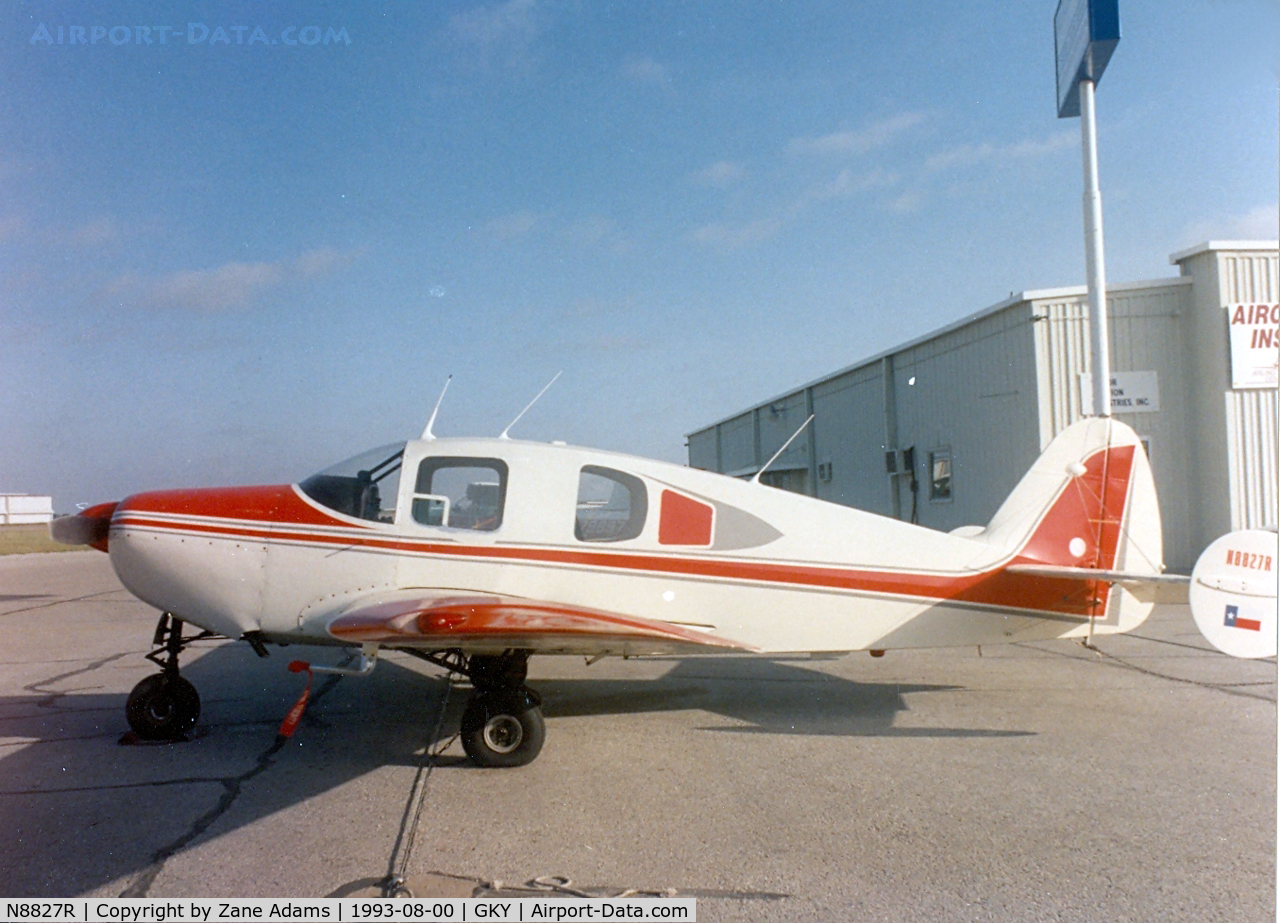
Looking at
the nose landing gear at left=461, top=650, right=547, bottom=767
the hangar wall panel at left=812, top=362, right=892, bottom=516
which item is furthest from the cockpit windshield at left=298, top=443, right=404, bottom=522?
the hangar wall panel at left=812, top=362, right=892, bottom=516

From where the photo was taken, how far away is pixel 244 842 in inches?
149

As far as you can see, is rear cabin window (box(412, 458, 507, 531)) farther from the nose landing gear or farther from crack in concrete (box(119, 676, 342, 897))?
crack in concrete (box(119, 676, 342, 897))

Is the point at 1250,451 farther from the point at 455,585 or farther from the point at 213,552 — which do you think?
the point at 213,552

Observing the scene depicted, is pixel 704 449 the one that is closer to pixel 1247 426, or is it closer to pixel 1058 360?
pixel 1058 360

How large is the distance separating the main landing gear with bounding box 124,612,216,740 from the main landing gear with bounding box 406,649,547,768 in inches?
68.0

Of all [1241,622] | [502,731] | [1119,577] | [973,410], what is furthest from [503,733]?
[973,410]

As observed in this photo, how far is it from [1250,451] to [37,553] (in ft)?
119

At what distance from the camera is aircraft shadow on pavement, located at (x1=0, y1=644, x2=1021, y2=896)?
12.5 ft

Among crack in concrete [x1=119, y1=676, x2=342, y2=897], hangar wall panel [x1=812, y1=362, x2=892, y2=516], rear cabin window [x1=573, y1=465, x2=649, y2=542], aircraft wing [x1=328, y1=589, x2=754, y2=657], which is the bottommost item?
crack in concrete [x1=119, y1=676, x2=342, y2=897]

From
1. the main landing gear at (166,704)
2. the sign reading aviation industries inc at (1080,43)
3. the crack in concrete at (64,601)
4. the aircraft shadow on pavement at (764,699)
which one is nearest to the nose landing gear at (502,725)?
the aircraft shadow on pavement at (764,699)

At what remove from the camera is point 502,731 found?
197 inches

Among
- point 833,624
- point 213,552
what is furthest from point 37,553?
point 833,624

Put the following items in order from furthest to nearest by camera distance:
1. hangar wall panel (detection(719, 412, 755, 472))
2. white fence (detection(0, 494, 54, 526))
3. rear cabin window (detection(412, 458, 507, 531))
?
hangar wall panel (detection(719, 412, 755, 472)) < white fence (detection(0, 494, 54, 526)) < rear cabin window (detection(412, 458, 507, 531))

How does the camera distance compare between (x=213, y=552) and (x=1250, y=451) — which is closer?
(x=213, y=552)
